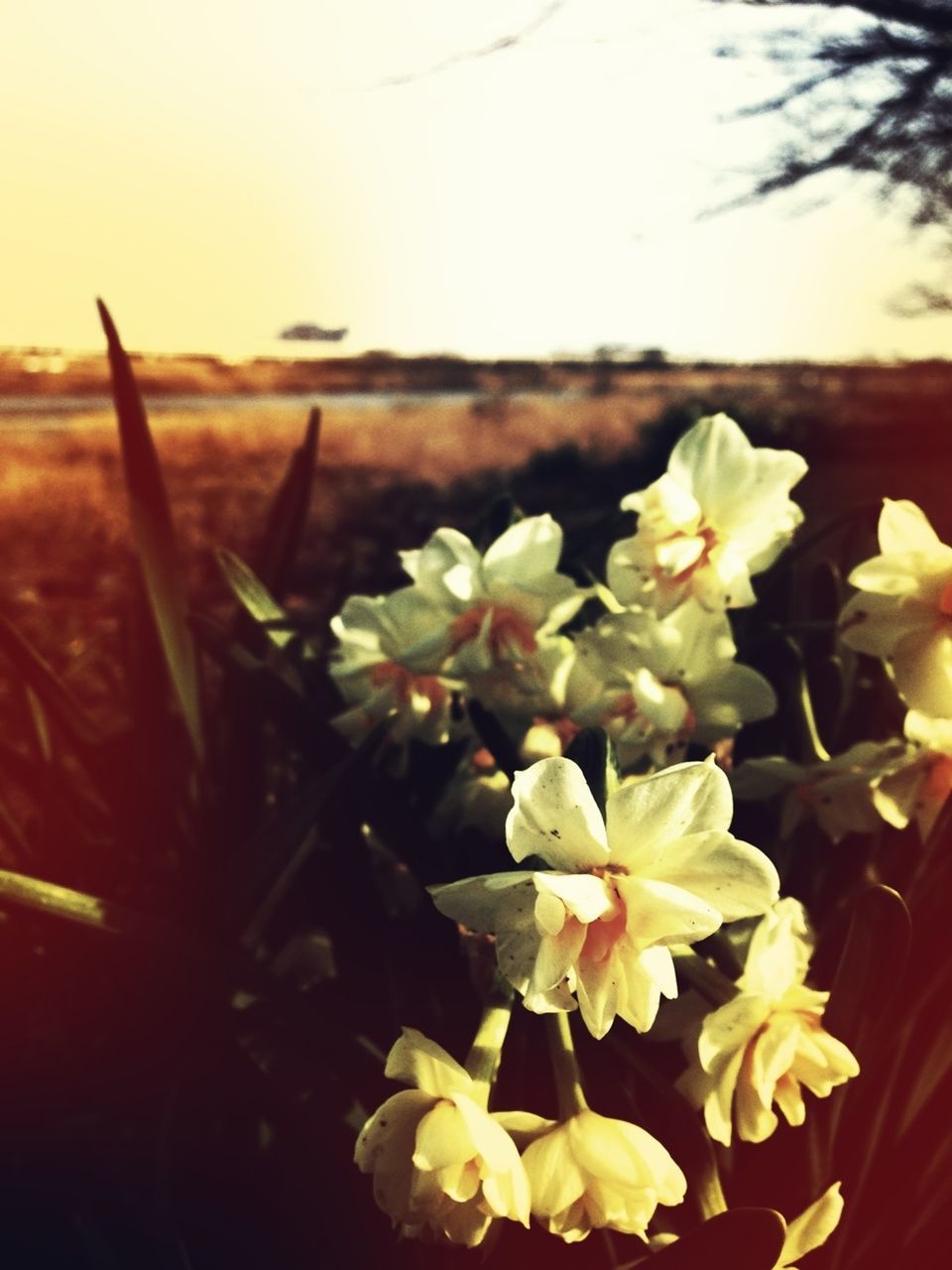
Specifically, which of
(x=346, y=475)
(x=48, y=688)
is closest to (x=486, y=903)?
(x=48, y=688)

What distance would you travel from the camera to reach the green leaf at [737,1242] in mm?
385

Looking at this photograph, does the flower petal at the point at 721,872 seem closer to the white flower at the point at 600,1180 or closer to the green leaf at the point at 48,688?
the white flower at the point at 600,1180

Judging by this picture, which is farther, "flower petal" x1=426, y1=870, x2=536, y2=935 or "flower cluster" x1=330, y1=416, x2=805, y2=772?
"flower cluster" x1=330, y1=416, x2=805, y2=772

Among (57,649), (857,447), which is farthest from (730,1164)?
(857,447)

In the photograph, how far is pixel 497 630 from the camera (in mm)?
521

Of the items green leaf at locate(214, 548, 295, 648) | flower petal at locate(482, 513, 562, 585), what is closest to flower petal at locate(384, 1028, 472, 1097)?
flower petal at locate(482, 513, 562, 585)

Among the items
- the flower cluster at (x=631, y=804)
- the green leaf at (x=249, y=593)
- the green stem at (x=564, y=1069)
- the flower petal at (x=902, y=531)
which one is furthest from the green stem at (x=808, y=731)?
the green leaf at (x=249, y=593)

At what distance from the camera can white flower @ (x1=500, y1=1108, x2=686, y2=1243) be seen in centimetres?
38

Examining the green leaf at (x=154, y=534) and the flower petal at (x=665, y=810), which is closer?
the flower petal at (x=665, y=810)

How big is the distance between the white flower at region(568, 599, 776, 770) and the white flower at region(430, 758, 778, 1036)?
0.42 ft

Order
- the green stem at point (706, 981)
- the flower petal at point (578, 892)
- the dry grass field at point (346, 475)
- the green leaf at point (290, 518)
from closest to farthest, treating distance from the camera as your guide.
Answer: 1. the flower petal at point (578, 892)
2. the green stem at point (706, 981)
3. the green leaf at point (290, 518)
4. the dry grass field at point (346, 475)

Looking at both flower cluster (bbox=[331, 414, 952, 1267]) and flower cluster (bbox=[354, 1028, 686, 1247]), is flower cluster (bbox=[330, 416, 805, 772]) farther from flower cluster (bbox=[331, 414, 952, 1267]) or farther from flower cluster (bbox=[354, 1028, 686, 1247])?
flower cluster (bbox=[354, 1028, 686, 1247])

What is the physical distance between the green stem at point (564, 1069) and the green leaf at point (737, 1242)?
6 centimetres

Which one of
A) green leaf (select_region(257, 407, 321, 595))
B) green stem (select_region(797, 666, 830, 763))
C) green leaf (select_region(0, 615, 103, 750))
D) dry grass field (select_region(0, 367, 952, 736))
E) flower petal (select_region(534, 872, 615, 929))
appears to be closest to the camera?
flower petal (select_region(534, 872, 615, 929))
